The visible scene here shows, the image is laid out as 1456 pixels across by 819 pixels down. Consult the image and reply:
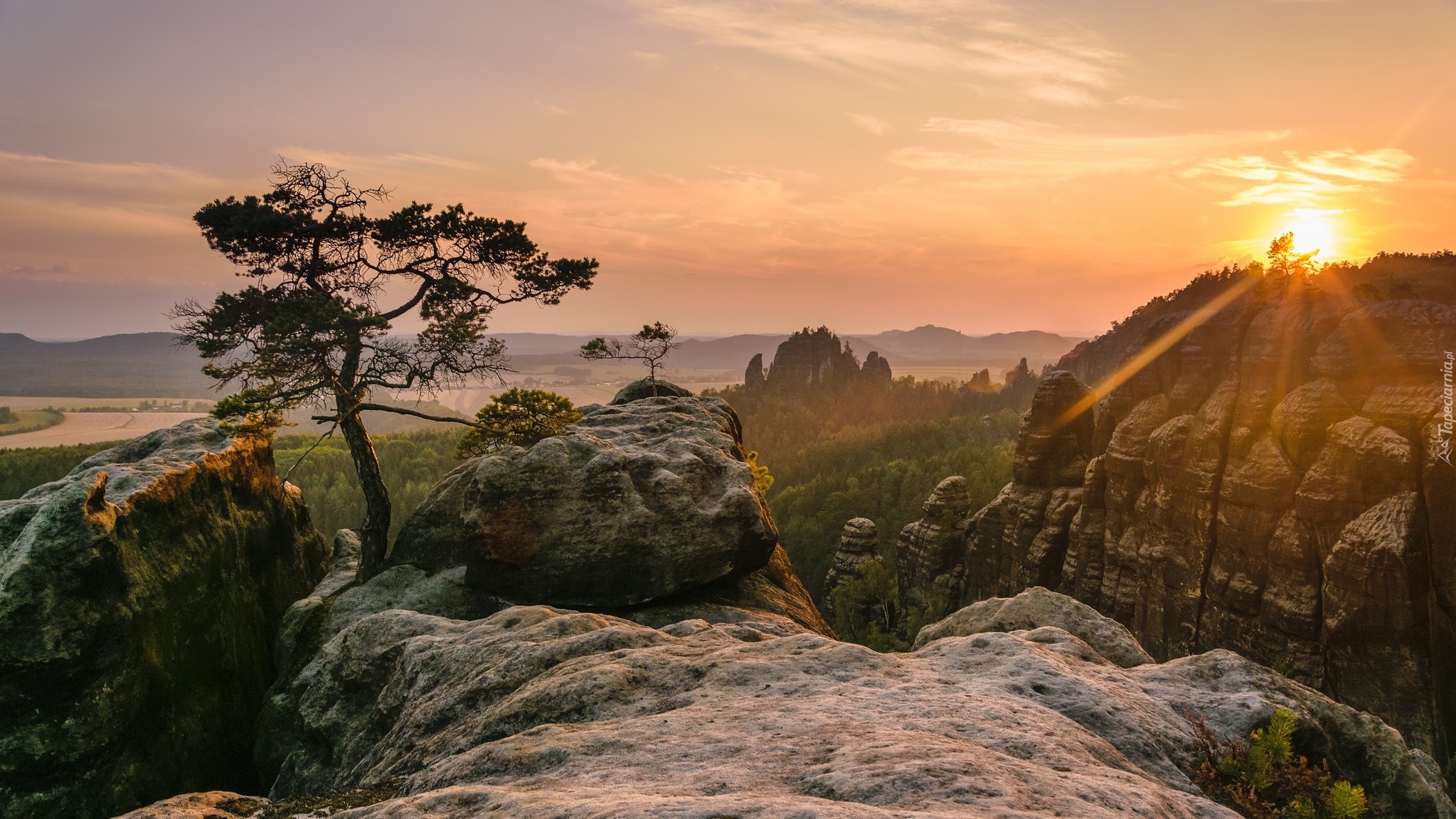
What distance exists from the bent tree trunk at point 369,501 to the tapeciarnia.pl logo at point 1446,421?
139 ft

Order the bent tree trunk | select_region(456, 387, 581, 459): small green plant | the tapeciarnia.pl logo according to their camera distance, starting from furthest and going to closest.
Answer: the tapeciarnia.pl logo
select_region(456, 387, 581, 459): small green plant
the bent tree trunk

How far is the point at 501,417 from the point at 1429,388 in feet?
134

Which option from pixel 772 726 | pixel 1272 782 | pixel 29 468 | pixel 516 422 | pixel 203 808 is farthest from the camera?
pixel 29 468

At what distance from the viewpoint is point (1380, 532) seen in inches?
1226

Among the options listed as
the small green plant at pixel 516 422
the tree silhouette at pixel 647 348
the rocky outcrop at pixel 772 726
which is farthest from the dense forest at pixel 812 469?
the rocky outcrop at pixel 772 726

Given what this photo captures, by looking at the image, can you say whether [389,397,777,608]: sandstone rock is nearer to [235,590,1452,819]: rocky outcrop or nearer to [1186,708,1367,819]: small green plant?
[235,590,1452,819]: rocky outcrop

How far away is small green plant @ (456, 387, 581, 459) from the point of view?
25.2 m

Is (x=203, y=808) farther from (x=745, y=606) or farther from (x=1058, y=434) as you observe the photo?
(x=1058, y=434)

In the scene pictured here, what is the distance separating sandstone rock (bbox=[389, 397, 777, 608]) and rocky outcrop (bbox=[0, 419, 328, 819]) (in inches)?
231

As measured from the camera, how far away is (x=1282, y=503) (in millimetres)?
36875

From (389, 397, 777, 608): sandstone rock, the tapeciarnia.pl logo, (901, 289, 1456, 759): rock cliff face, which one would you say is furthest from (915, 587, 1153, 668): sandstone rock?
the tapeciarnia.pl logo

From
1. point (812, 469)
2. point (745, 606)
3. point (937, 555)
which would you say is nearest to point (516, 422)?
point (745, 606)

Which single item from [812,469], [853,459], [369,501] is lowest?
[812,469]

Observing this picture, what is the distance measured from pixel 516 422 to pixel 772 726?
1903 centimetres
